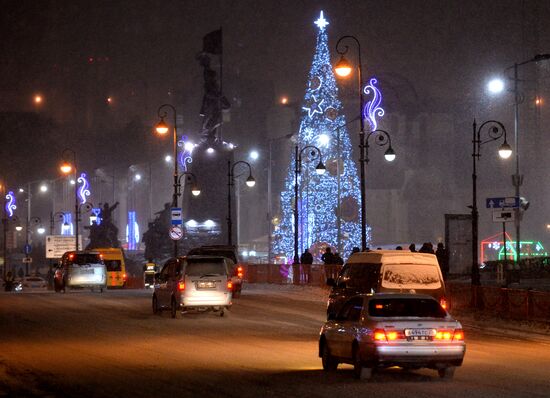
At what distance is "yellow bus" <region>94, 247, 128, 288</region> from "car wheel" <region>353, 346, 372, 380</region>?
39314 millimetres

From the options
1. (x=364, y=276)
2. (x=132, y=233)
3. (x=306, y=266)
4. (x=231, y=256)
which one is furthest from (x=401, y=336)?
(x=132, y=233)

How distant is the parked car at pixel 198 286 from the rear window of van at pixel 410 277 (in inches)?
381

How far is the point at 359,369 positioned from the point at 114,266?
40.5 meters

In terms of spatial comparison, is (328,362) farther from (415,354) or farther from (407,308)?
(415,354)

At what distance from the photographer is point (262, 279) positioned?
171 ft

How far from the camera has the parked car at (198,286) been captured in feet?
93.2

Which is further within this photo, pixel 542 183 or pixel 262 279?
pixel 542 183

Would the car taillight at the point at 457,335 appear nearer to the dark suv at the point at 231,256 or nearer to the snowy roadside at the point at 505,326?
the snowy roadside at the point at 505,326

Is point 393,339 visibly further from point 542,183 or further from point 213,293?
point 542,183

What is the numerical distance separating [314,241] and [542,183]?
107 ft

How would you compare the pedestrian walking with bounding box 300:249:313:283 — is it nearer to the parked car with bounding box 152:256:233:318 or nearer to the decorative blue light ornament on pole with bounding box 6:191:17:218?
the parked car with bounding box 152:256:233:318

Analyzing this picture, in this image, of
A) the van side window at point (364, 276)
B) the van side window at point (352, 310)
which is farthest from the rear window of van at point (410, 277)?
the van side window at point (352, 310)

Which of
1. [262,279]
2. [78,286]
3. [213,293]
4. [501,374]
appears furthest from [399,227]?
[501,374]

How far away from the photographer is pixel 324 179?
222 ft
